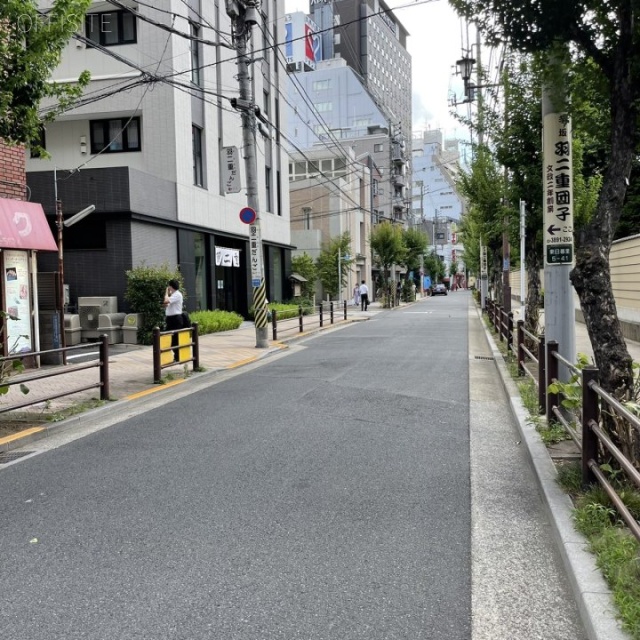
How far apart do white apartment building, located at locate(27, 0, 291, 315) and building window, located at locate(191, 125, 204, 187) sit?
0.14 ft

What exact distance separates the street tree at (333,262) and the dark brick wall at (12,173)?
3037 cm

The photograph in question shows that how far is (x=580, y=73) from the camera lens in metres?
5.25

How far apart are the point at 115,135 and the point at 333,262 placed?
23608 mm

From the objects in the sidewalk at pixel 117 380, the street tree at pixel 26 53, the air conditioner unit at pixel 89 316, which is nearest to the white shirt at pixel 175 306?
the sidewalk at pixel 117 380

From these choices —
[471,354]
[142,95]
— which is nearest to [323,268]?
[142,95]

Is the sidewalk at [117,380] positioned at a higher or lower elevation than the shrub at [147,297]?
lower

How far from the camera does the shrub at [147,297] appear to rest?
16.6 metres

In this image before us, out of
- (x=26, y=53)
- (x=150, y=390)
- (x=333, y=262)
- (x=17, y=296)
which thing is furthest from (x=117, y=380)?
(x=333, y=262)

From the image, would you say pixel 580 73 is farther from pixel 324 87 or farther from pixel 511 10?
pixel 324 87

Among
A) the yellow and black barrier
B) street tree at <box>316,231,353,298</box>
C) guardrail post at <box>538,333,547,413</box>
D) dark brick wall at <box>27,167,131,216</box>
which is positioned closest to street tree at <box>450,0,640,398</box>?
guardrail post at <box>538,333,547,413</box>

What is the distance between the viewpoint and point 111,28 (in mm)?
→ 20281

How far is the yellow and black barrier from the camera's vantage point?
10359 mm

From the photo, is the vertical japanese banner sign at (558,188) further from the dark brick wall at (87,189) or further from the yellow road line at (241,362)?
the dark brick wall at (87,189)

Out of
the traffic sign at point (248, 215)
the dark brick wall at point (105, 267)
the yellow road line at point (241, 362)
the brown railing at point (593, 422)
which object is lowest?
the yellow road line at point (241, 362)
